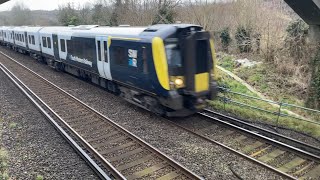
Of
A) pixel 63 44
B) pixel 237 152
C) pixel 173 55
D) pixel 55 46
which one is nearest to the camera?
pixel 237 152

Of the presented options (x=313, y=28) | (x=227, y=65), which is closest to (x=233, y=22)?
(x=227, y=65)

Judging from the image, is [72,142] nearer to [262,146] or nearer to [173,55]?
[173,55]

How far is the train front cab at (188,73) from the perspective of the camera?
31.0ft

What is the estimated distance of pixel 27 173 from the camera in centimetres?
714

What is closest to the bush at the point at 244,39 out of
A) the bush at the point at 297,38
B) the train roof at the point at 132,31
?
the bush at the point at 297,38

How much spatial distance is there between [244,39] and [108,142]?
13730 mm

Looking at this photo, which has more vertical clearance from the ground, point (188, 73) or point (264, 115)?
point (188, 73)

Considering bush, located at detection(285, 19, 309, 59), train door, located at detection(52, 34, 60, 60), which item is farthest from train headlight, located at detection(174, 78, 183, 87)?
train door, located at detection(52, 34, 60, 60)

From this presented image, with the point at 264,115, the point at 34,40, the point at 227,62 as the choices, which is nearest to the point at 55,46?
the point at 34,40

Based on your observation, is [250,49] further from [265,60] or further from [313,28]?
[313,28]

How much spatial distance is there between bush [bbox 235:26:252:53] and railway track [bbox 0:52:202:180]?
11.2 meters

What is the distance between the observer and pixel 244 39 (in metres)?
20.0

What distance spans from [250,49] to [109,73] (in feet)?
33.9

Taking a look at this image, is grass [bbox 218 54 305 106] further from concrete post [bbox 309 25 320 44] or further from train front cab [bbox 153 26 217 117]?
train front cab [bbox 153 26 217 117]
